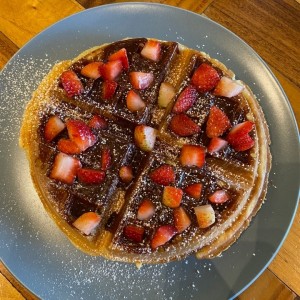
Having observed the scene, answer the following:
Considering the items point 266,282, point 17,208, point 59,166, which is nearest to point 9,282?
point 17,208

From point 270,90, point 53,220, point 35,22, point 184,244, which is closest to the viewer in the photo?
point 184,244

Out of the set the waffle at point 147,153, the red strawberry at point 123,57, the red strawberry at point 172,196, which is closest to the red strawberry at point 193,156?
the waffle at point 147,153

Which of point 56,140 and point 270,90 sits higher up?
point 270,90

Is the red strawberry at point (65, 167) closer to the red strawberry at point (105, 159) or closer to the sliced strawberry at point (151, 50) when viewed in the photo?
the red strawberry at point (105, 159)

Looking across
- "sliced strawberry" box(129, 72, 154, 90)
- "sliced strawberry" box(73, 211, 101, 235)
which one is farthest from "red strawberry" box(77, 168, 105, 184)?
"sliced strawberry" box(129, 72, 154, 90)

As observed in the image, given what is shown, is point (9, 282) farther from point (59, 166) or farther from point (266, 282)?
point (266, 282)

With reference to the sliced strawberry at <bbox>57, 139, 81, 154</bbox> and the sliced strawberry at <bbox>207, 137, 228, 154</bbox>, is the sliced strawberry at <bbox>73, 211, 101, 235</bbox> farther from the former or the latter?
the sliced strawberry at <bbox>207, 137, 228, 154</bbox>
